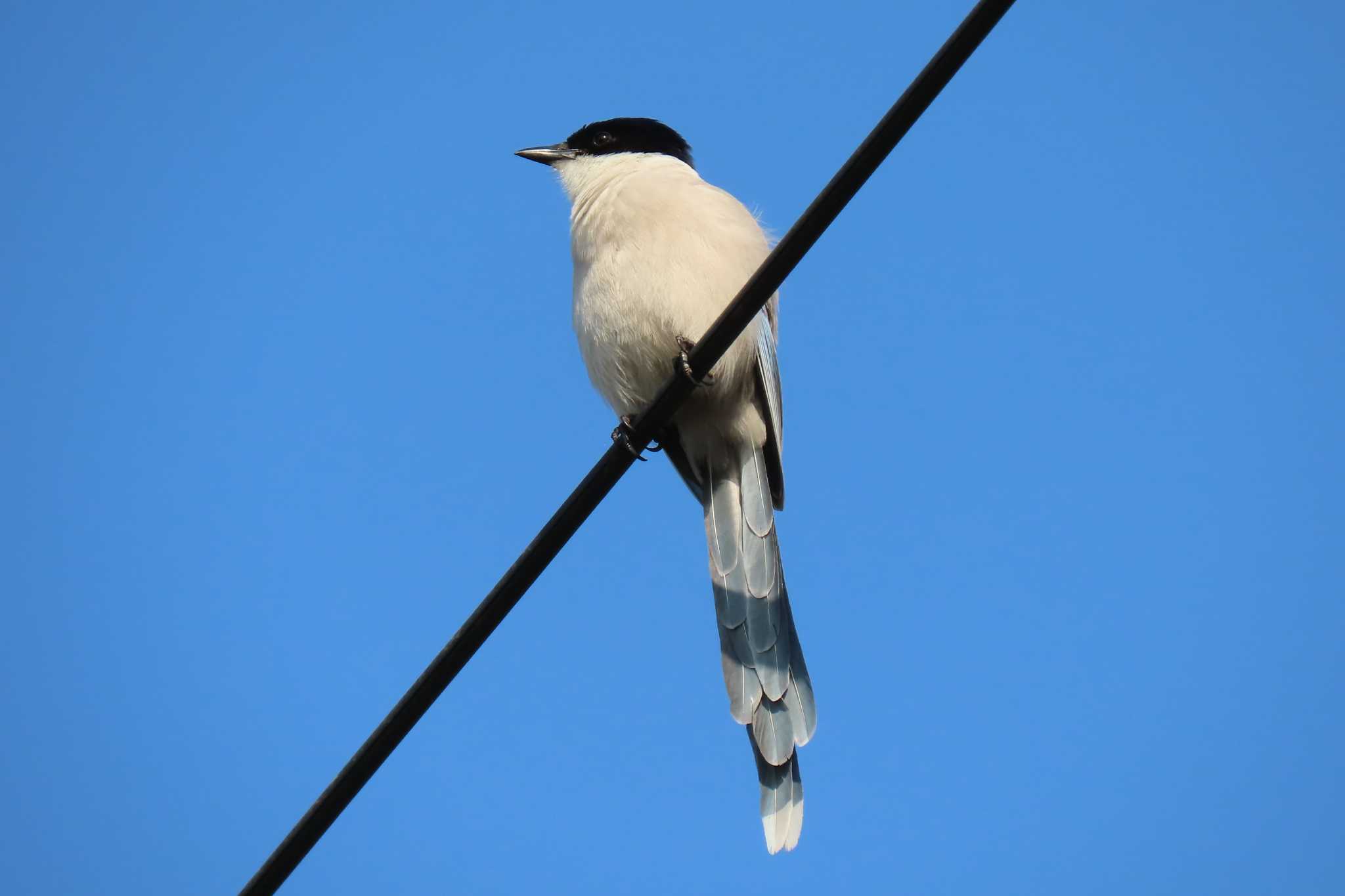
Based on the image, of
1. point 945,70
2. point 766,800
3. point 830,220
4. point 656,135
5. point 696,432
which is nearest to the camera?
point 945,70

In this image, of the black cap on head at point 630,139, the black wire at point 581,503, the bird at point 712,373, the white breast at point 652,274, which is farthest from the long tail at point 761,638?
the black cap on head at point 630,139

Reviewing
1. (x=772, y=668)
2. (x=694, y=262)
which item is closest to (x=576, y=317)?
(x=694, y=262)

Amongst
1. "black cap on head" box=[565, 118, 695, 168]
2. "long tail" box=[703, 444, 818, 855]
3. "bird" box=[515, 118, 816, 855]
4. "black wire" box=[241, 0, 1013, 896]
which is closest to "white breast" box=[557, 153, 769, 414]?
"bird" box=[515, 118, 816, 855]

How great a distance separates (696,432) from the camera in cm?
505

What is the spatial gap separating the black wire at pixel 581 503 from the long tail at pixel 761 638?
1518 mm

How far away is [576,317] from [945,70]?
9.34ft

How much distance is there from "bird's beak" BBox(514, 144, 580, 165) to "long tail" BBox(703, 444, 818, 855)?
7.17 ft

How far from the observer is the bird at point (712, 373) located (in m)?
4.48

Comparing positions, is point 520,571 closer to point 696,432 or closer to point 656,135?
point 696,432

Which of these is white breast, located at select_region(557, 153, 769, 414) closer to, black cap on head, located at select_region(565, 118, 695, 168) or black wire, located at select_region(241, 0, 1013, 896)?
black cap on head, located at select_region(565, 118, 695, 168)

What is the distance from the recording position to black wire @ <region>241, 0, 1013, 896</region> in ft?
8.70

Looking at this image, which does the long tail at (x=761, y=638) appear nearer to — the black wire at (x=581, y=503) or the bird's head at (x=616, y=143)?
the black wire at (x=581, y=503)

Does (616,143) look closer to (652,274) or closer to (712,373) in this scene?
(652,274)

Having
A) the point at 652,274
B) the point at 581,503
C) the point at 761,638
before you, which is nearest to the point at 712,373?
the point at 652,274
